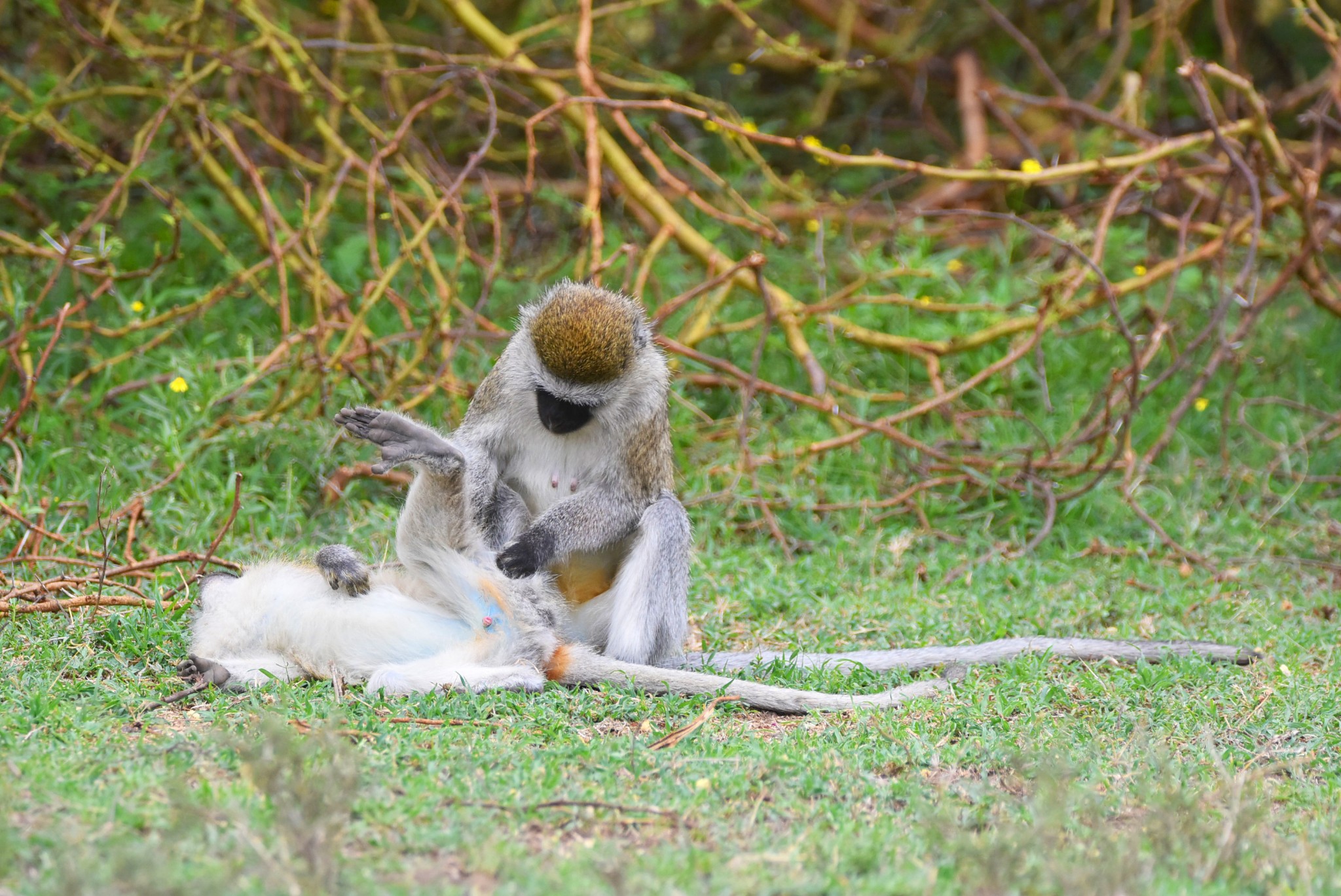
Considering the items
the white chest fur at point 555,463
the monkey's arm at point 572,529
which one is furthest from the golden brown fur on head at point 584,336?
the monkey's arm at point 572,529

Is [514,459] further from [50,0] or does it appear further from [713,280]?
[50,0]

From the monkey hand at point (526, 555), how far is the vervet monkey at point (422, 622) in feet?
0.10

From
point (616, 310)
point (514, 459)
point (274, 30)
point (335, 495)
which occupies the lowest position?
point (335, 495)

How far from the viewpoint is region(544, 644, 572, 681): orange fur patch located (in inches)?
160

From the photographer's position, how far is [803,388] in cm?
731

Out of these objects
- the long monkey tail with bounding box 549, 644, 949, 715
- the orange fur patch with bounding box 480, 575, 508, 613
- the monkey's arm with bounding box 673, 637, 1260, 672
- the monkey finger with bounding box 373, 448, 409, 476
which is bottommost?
the monkey's arm with bounding box 673, 637, 1260, 672

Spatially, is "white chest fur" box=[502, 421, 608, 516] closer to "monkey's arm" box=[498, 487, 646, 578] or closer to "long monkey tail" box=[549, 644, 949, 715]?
"monkey's arm" box=[498, 487, 646, 578]

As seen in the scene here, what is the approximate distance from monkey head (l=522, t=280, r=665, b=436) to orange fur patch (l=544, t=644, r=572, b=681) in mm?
707

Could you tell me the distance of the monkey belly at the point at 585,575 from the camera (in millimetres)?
4539

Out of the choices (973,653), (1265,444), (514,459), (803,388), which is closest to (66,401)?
(514,459)

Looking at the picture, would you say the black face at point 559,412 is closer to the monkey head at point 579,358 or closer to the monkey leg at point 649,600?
the monkey head at point 579,358

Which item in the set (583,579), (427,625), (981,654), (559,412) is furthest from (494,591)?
(981,654)

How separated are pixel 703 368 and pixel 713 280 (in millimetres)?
892

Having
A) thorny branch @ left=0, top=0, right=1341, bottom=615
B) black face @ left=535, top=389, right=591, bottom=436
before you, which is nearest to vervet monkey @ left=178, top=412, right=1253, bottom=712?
black face @ left=535, top=389, right=591, bottom=436
